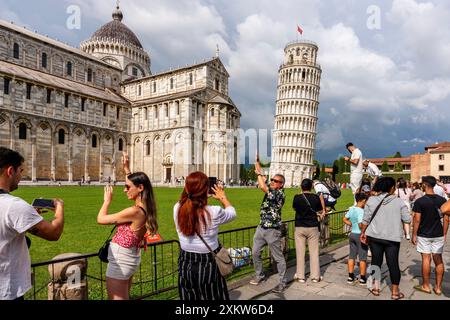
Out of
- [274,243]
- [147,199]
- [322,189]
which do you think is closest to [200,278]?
[147,199]

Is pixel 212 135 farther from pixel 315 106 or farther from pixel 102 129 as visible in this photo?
pixel 315 106

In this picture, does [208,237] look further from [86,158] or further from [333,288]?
[86,158]

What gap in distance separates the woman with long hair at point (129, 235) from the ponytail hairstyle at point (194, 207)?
46cm

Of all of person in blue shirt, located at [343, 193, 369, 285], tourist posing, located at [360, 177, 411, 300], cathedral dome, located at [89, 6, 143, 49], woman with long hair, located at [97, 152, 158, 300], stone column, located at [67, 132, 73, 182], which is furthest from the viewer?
cathedral dome, located at [89, 6, 143, 49]

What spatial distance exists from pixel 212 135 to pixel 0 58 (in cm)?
2981

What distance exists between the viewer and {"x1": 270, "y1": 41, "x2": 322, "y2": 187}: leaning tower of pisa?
7506 cm

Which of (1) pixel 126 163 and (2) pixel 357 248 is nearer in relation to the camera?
(1) pixel 126 163

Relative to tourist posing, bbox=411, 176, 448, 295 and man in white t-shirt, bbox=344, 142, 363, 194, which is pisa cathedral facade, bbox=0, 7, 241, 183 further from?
tourist posing, bbox=411, 176, 448, 295

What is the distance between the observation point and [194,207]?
326 centimetres

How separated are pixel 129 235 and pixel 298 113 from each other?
7622cm

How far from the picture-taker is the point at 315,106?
77.4m

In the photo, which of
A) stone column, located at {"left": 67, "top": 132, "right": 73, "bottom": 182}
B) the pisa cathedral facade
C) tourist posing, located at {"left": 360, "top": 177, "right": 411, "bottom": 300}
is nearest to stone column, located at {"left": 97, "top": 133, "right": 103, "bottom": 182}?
the pisa cathedral facade

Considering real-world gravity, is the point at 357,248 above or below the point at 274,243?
below
